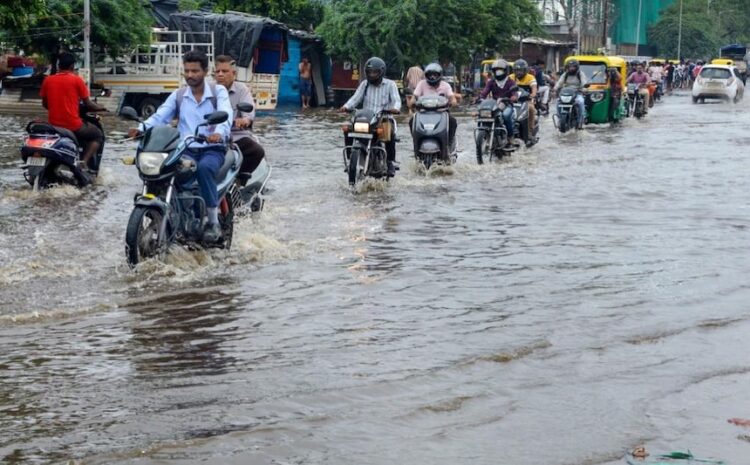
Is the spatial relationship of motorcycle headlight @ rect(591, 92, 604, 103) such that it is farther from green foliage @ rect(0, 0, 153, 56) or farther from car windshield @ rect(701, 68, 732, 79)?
car windshield @ rect(701, 68, 732, 79)

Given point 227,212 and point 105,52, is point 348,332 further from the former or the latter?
point 105,52

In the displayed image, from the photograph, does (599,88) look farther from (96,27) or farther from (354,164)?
(354,164)

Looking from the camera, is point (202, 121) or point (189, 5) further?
point (189, 5)

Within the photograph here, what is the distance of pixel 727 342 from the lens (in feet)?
21.4

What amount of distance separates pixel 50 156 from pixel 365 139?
3473 millimetres

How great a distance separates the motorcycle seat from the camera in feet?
28.3

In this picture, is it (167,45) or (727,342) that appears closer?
(727,342)

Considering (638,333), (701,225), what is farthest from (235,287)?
(701,225)

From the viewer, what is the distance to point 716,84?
4206 centimetres

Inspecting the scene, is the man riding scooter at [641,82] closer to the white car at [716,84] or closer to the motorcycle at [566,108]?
the motorcycle at [566,108]

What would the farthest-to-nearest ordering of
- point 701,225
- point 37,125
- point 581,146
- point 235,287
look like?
point 581,146 < point 37,125 < point 701,225 < point 235,287

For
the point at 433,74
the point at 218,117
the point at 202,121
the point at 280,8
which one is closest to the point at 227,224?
the point at 202,121

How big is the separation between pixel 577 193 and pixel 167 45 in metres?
17.2

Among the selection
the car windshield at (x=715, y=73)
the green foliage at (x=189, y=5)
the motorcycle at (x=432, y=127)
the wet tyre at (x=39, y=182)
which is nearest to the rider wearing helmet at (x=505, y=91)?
the motorcycle at (x=432, y=127)
